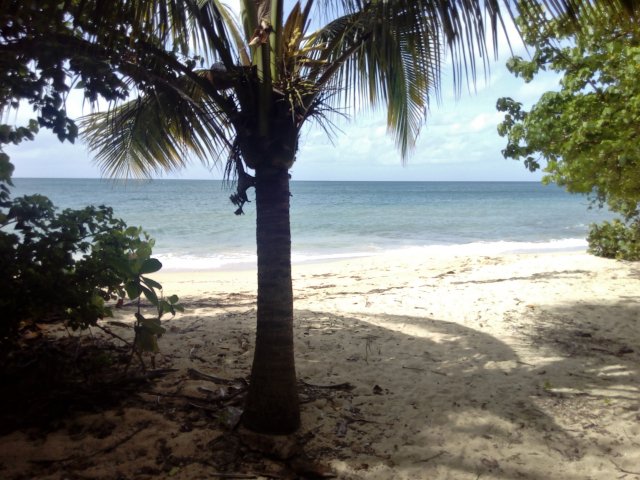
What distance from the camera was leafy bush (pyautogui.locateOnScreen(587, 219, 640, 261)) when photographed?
9.37m

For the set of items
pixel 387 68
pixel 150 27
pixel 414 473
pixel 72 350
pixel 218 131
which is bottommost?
pixel 414 473

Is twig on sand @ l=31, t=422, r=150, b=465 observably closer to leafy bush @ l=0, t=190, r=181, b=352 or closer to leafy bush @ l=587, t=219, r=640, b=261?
leafy bush @ l=0, t=190, r=181, b=352

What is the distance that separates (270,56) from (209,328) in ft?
11.0

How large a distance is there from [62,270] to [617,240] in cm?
1047

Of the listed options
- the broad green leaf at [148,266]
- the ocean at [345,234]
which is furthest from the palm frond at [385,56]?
the ocean at [345,234]

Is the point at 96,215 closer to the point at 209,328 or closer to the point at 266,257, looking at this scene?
the point at 266,257

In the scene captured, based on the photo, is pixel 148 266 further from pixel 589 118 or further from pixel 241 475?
pixel 589 118

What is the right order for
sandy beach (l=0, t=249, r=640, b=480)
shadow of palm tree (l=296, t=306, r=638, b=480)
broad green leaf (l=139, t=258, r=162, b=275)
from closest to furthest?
sandy beach (l=0, t=249, r=640, b=480) → shadow of palm tree (l=296, t=306, r=638, b=480) → broad green leaf (l=139, t=258, r=162, b=275)

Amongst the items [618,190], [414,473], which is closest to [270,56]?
[414,473]

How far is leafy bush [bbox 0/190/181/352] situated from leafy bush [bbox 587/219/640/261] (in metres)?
9.33

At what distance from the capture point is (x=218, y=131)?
128 inches

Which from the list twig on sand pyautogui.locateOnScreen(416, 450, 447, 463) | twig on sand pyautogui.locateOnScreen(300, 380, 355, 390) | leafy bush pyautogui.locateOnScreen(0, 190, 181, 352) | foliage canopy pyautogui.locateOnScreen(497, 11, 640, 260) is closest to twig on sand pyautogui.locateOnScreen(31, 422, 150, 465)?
leafy bush pyautogui.locateOnScreen(0, 190, 181, 352)

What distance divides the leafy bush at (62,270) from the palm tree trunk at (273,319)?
77 cm

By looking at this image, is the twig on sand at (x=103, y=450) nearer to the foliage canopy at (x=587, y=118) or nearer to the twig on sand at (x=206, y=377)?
the twig on sand at (x=206, y=377)
